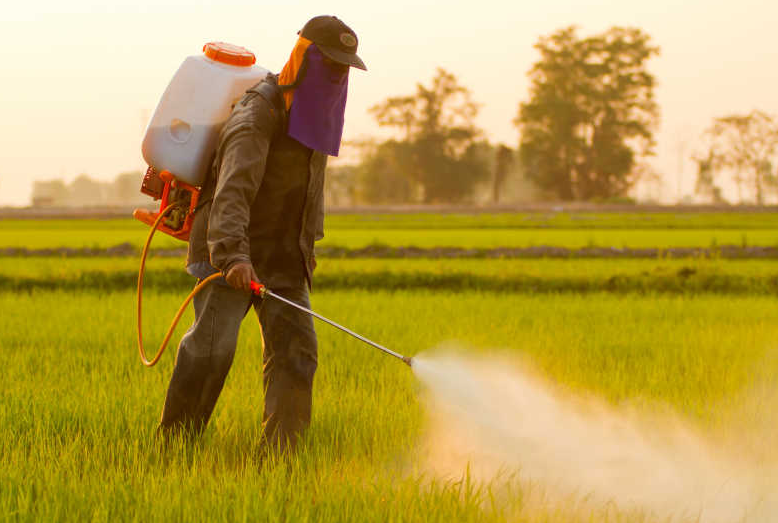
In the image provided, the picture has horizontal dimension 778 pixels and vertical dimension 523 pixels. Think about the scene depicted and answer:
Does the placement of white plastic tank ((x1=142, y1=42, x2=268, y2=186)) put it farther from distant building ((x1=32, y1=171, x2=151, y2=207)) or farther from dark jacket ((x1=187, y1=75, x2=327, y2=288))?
distant building ((x1=32, y1=171, x2=151, y2=207))

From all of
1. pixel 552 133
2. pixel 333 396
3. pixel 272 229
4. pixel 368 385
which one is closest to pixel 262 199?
pixel 272 229

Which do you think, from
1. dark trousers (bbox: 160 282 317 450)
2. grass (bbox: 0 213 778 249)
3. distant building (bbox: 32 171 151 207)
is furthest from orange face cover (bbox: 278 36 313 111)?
distant building (bbox: 32 171 151 207)

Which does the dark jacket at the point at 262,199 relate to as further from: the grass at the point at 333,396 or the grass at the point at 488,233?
the grass at the point at 488,233

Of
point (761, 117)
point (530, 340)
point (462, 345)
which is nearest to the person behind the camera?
point (462, 345)

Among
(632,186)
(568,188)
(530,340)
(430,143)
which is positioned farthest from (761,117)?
(530,340)

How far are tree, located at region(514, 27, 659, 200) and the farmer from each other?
53.5 meters

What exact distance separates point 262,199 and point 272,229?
0.40 feet

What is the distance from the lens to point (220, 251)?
2.92m

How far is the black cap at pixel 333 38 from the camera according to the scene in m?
2.97

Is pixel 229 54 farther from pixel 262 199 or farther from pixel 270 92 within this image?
pixel 262 199

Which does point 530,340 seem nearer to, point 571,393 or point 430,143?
point 571,393

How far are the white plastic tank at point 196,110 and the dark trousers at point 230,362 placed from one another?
19.8 inches

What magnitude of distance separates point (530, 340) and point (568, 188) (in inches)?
2020

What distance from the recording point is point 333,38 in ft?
9.77
